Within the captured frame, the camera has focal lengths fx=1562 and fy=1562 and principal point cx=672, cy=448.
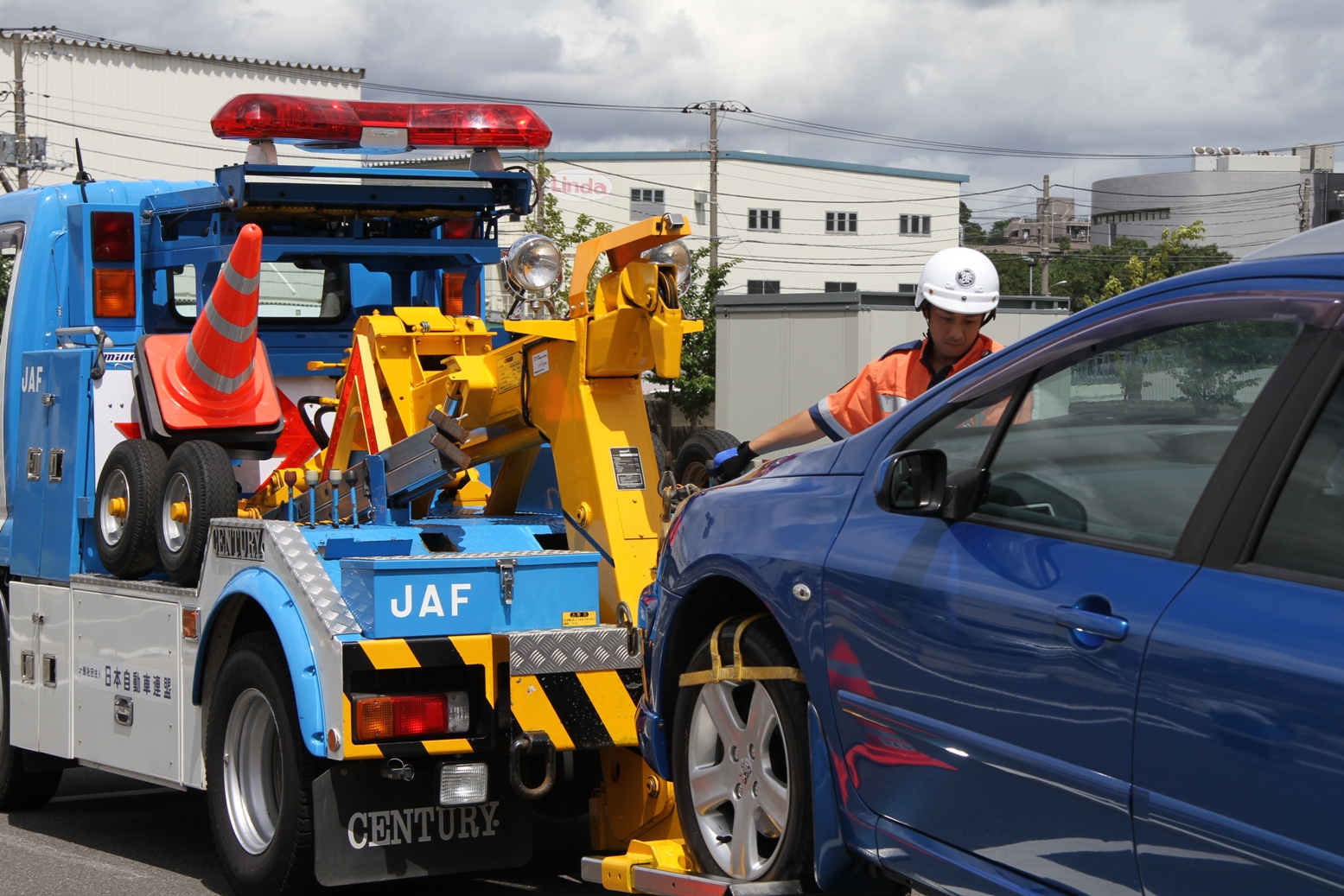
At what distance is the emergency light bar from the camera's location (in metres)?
7.29

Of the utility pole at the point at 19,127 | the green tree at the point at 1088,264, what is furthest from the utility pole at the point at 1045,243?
the utility pole at the point at 19,127

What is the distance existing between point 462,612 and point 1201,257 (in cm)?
4638

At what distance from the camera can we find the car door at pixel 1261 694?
101 inches

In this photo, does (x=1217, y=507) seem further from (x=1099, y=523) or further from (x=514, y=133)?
(x=514, y=133)

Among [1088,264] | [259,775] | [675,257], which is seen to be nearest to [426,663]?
[259,775]

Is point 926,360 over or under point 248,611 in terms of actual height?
over

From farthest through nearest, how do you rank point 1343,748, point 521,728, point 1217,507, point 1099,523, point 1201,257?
point 1201,257 < point 521,728 < point 1099,523 < point 1217,507 < point 1343,748

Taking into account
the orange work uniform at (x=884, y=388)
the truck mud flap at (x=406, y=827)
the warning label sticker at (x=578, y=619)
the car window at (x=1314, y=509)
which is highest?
the orange work uniform at (x=884, y=388)

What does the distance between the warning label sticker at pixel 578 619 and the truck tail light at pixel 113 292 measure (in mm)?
3397

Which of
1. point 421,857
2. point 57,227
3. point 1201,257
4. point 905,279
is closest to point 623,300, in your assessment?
point 421,857

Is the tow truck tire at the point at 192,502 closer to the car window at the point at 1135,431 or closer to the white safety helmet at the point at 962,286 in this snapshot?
the white safety helmet at the point at 962,286

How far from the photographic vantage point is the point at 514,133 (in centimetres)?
766

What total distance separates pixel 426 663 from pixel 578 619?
0.63 meters

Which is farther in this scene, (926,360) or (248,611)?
(248,611)
